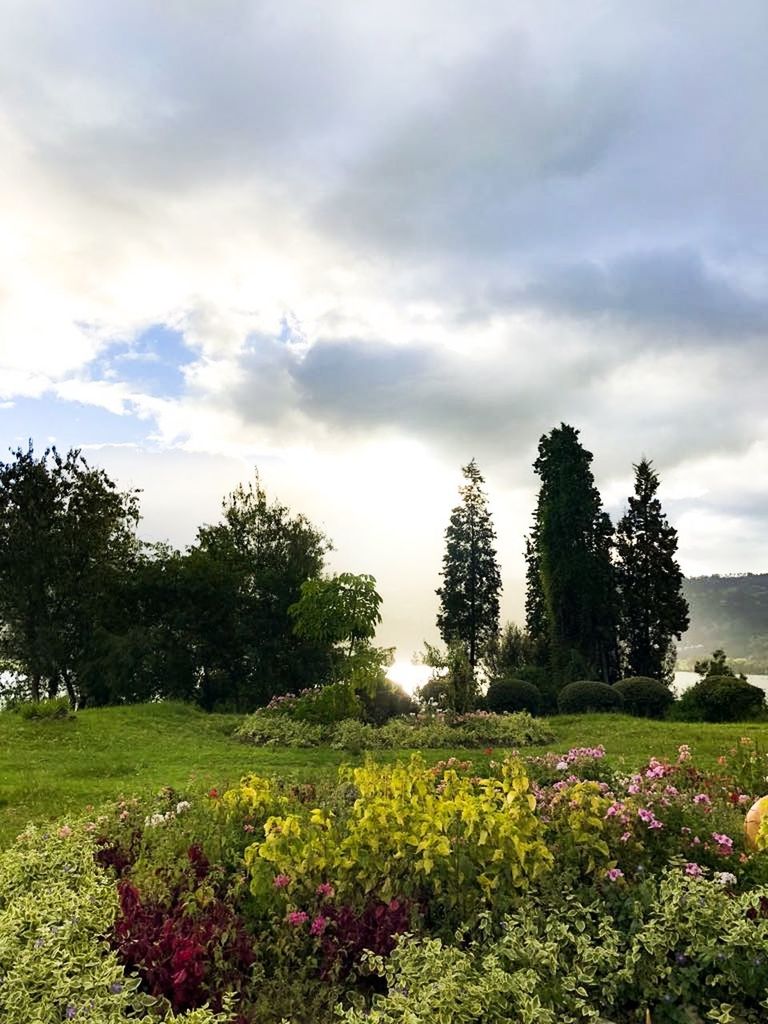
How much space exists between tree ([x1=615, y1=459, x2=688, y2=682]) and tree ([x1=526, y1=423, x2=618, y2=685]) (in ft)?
2.36

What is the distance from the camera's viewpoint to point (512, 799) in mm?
5129

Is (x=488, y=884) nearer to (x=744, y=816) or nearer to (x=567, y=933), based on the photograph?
(x=567, y=933)

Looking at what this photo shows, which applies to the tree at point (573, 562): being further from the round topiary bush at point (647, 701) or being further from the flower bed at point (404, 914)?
the flower bed at point (404, 914)

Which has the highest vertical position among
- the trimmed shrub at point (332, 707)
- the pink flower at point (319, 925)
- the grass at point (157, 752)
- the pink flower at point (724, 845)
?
the trimmed shrub at point (332, 707)

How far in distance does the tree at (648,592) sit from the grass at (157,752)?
1285cm

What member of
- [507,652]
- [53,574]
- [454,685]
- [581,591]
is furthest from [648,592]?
[53,574]

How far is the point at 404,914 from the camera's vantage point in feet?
14.6

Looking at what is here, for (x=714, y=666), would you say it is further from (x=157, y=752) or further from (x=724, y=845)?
(x=724, y=845)

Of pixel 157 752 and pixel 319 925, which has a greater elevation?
pixel 319 925

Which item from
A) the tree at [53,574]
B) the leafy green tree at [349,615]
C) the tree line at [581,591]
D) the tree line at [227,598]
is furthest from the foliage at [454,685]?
the tree at [53,574]

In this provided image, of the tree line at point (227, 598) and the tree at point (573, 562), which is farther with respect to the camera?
the tree at point (573, 562)

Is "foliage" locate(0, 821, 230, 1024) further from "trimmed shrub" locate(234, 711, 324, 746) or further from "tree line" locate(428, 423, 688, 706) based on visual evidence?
"tree line" locate(428, 423, 688, 706)

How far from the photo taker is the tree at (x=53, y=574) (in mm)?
27500

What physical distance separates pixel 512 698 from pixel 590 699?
2323 mm
